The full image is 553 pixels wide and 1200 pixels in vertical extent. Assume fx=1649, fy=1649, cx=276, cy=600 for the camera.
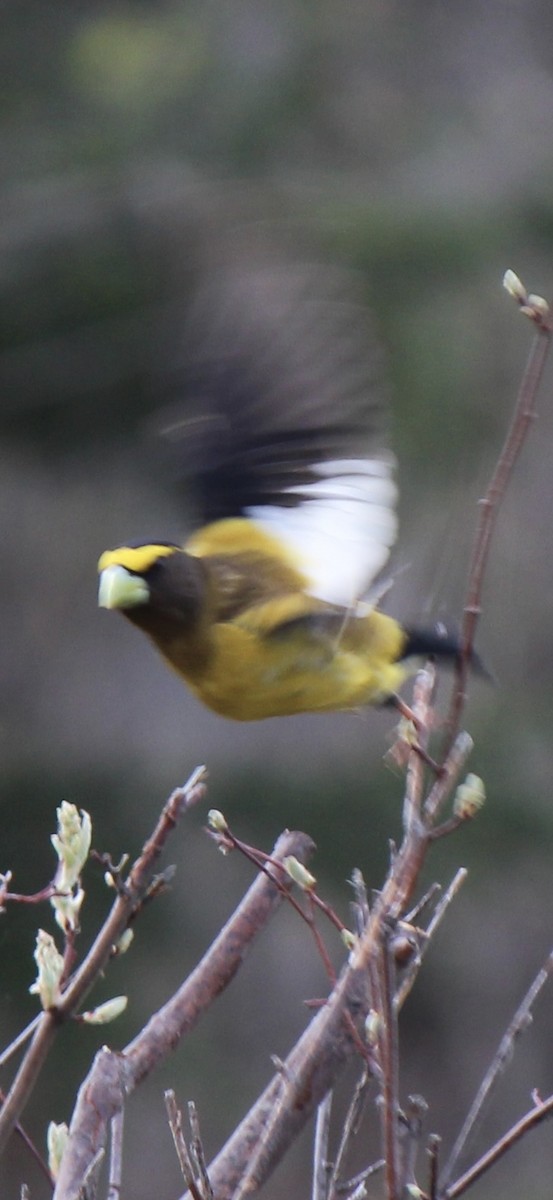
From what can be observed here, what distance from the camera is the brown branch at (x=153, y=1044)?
1297 millimetres

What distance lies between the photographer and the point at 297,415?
2.42m

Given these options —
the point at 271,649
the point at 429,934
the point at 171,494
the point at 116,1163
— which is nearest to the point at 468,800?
the point at 429,934

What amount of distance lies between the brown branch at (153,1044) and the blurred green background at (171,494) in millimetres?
1879

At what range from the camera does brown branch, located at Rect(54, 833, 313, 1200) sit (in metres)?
1.30

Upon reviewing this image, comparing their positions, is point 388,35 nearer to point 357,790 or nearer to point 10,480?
point 10,480

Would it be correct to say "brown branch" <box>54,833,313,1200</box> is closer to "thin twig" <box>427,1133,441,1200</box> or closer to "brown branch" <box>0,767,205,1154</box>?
"brown branch" <box>0,767,205,1154</box>

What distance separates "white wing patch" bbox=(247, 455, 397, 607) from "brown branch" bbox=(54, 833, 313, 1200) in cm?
81

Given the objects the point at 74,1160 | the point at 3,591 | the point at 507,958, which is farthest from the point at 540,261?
the point at 74,1160

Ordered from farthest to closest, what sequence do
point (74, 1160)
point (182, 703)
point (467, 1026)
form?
point (467, 1026), point (182, 703), point (74, 1160)

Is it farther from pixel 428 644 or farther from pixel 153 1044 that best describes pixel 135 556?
pixel 153 1044

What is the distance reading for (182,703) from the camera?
587cm

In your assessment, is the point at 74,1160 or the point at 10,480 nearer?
the point at 74,1160

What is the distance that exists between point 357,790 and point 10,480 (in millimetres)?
1433

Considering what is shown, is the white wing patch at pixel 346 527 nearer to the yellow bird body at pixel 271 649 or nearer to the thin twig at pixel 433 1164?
the yellow bird body at pixel 271 649
